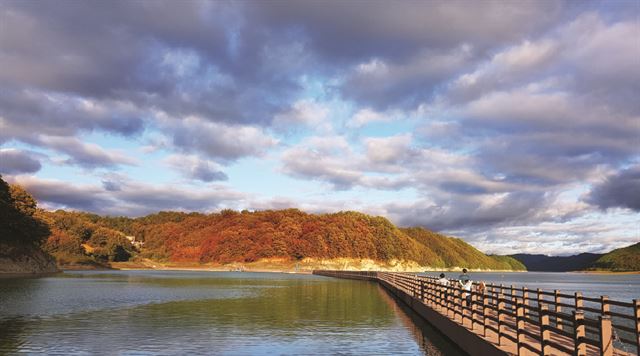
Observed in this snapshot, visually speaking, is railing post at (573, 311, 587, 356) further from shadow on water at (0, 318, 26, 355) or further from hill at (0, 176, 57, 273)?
hill at (0, 176, 57, 273)

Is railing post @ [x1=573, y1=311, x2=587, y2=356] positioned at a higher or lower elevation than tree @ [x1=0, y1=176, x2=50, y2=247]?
lower

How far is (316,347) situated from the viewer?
2453cm

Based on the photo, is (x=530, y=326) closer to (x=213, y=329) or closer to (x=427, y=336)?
(x=427, y=336)

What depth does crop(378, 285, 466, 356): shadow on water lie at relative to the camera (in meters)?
24.1

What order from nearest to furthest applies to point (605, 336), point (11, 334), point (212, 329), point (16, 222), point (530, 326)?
1. point (605, 336)
2. point (530, 326)
3. point (11, 334)
4. point (212, 329)
5. point (16, 222)

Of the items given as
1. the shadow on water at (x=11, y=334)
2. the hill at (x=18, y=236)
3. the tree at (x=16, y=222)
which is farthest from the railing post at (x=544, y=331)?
the tree at (x=16, y=222)

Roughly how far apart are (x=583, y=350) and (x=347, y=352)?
12178 millimetres

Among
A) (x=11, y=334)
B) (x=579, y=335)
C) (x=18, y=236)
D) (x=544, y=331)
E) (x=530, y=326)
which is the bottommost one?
(x=11, y=334)

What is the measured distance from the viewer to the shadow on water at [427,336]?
2412 centimetres

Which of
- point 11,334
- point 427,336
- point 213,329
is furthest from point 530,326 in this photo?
point 11,334

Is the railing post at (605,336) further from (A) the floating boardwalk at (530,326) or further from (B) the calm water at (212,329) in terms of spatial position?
(B) the calm water at (212,329)

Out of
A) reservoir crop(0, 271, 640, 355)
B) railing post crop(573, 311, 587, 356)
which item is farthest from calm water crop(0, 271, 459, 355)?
railing post crop(573, 311, 587, 356)

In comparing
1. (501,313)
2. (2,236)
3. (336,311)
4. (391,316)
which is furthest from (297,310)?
(2,236)

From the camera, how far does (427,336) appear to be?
28.5 m
